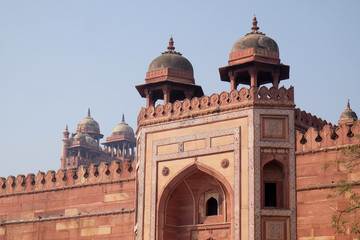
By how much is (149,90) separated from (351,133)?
5456 mm

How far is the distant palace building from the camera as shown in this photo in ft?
49.8

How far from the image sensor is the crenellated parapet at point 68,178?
18125mm

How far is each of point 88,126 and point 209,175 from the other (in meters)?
33.8

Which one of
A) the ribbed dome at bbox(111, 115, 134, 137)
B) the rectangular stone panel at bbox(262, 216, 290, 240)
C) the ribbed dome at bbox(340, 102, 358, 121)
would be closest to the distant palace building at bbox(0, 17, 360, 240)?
the rectangular stone panel at bbox(262, 216, 290, 240)

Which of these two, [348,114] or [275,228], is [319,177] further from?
[348,114]

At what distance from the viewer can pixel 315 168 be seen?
15.2m

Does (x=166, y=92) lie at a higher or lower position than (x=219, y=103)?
higher

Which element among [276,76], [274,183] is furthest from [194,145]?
[276,76]

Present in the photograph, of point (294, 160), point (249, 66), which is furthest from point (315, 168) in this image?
point (249, 66)

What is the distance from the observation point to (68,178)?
62.1 feet

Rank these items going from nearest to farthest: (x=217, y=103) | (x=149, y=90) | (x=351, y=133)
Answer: (x=351, y=133) → (x=217, y=103) → (x=149, y=90)

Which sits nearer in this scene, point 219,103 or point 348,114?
point 219,103

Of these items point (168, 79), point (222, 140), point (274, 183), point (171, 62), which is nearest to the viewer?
point (274, 183)

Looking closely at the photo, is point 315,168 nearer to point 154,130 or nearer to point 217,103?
point 217,103
